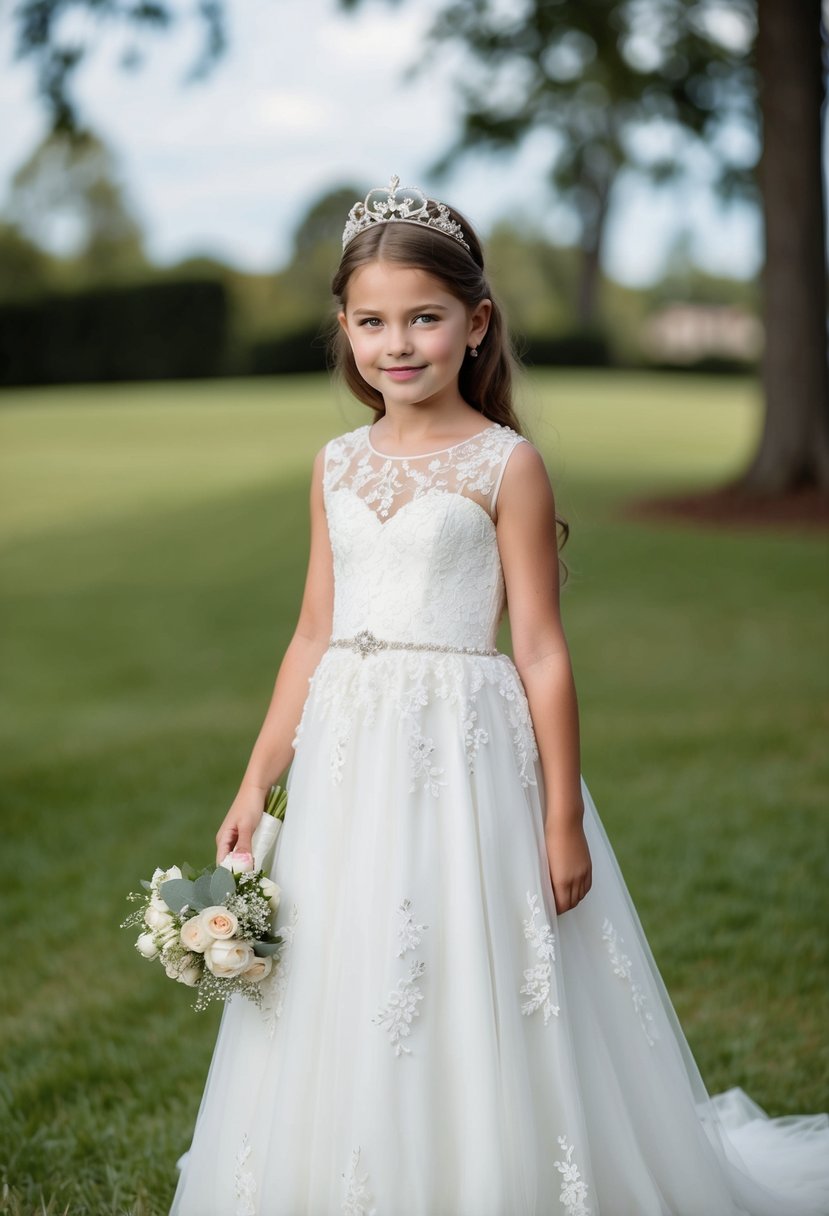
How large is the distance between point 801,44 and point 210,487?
9.90 metres

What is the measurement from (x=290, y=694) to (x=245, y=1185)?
3.32ft

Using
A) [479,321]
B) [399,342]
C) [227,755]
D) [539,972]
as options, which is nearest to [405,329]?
[399,342]

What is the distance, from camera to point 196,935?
8.39 feet

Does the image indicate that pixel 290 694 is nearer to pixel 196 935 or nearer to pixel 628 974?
pixel 196 935

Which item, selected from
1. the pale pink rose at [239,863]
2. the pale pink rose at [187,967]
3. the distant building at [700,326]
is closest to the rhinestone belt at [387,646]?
the pale pink rose at [239,863]

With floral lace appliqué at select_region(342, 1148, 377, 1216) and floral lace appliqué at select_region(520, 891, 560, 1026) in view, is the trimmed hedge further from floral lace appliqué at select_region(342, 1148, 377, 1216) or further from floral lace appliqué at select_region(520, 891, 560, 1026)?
floral lace appliqué at select_region(342, 1148, 377, 1216)

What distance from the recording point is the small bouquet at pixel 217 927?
8.37ft

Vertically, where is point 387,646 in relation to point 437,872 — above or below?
above

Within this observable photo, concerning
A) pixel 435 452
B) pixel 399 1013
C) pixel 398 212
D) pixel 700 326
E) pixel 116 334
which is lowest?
pixel 700 326

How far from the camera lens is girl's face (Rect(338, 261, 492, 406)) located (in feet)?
8.90

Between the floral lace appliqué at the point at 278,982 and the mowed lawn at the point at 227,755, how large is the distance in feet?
2.56

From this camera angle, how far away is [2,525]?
1759 centimetres

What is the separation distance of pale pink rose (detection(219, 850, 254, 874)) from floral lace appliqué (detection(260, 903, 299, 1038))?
0.42 ft

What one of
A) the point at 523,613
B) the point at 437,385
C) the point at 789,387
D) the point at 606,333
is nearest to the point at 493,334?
the point at 437,385
